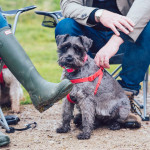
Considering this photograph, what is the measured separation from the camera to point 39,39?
1069 cm

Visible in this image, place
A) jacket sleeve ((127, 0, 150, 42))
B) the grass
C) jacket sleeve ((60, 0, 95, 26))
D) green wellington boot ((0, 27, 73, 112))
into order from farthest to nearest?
the grass → jacket sleeve ((60, 0, 95, 26)) → jacket sleeve ((127, 0, 150, 42)) → green wellington boot ((0, 27, 73, 112))

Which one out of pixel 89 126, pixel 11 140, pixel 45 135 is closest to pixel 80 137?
pixel 89 126

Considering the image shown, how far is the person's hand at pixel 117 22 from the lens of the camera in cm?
300

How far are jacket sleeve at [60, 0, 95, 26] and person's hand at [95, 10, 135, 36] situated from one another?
186mm

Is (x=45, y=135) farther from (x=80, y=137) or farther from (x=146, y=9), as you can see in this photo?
(x=146, y=9)

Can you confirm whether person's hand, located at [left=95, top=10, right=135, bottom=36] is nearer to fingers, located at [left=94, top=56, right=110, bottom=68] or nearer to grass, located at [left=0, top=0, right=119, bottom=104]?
fingers, located at [left=94, top=56, right=110, bottom=68]

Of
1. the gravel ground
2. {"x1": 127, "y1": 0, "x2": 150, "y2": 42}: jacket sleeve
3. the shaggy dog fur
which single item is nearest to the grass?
the shaggy dog fur

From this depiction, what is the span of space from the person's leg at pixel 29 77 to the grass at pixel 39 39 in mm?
3211

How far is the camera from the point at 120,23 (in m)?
3.03

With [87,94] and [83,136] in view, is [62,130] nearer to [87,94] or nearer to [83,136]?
[83,136]

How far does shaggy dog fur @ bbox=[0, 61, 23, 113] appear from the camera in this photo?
403cm

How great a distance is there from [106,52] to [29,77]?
2.63ft

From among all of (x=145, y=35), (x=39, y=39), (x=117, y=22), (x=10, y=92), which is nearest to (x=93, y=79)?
(x=117, y=22)

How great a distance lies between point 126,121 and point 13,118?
1.18 m
